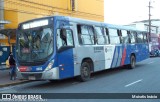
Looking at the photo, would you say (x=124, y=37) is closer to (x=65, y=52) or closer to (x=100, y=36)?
(x=100, y=36)

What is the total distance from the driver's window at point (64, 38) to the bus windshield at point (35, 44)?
390 mm

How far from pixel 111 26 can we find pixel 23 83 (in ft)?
21.6

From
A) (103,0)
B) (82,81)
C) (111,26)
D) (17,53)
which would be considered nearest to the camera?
(17,53)

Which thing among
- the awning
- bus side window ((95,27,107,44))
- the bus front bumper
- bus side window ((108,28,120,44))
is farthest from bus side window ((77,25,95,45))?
the awning

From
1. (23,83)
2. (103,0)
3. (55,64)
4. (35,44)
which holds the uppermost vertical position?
(103,0)

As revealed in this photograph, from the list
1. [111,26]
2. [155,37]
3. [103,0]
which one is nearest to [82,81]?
[111,26]

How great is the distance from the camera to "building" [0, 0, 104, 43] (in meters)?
24.9

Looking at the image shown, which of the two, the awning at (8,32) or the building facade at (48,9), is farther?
the building facade at (48,9)

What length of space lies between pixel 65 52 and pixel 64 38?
64 centimetres

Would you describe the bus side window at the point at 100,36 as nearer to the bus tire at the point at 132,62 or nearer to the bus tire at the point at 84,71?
the bus tire at the point at 84,71

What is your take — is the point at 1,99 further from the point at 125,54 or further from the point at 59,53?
the point at 125,54

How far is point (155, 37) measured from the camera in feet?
171

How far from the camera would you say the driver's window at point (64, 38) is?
1359cm

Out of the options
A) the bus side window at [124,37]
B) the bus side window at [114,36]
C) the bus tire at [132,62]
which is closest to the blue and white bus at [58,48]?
the bus side window at [114,36]
